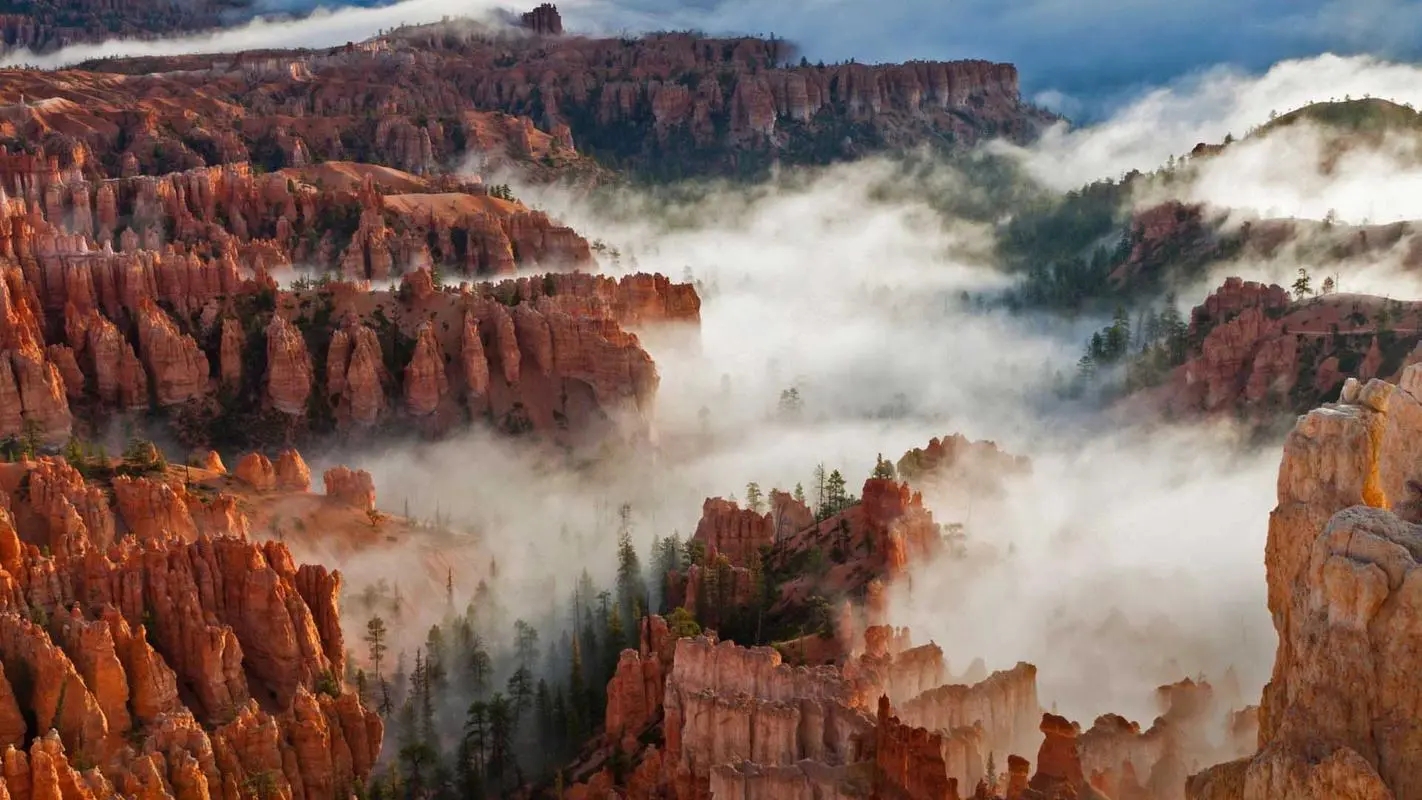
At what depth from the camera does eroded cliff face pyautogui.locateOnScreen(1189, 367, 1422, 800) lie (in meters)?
21.3

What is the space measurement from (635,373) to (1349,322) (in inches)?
→ 1695

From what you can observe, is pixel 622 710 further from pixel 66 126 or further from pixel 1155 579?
pixel 66 126

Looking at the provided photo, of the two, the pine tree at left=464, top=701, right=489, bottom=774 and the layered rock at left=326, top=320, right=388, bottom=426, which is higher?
the layered rock at left=326, top=320, right=388, bottom=426

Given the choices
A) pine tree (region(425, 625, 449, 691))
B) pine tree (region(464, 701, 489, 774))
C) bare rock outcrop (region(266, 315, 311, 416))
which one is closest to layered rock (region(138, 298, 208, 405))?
bare rock outcrop (region(266, 315, 311, 416))

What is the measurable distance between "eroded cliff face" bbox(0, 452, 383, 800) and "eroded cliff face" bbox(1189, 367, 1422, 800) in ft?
103

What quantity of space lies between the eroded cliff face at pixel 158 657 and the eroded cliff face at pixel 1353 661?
103 ft

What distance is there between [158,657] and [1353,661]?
132 ft

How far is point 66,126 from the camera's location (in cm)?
15588

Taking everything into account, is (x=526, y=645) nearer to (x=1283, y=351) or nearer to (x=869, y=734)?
(x=869, y=734)

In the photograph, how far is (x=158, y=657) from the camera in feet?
166

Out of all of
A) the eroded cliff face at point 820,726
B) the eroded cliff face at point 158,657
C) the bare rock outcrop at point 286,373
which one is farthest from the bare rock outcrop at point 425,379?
the eroded cliff face at point 820,726

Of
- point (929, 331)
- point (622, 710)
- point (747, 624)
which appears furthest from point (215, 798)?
point (929, 331)

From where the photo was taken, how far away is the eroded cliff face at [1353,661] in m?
21.3

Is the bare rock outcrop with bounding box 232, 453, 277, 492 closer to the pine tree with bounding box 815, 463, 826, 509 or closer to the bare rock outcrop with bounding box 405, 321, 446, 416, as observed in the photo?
the bare rock outcrop with bounding box 405, 321, 446, 416
